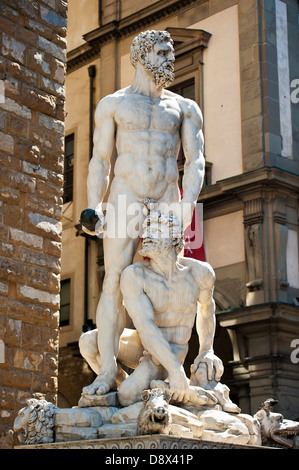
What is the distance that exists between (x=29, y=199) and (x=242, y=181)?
7501 mm

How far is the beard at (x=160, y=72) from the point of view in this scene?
23.6 ft

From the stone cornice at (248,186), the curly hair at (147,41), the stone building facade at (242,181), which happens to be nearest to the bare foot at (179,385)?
the curly hair at (147,41)

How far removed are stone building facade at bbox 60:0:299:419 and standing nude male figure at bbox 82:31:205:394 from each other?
8.75 metres

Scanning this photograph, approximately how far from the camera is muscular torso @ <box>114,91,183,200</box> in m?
7.00

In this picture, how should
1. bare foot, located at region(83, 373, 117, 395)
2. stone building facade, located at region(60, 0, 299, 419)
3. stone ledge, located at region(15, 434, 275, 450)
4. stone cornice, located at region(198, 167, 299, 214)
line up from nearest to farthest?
stone ledge, located at region(15, 434, 275, 450)
bare foot, located at region(83, 373, 117, 395)
stone building facade, located at region(60, 0, 299, 419)
stone cornice, located at region(198, 167, 299, 214)

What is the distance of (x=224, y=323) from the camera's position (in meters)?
16.1

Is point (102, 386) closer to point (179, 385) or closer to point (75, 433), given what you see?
point (75, 433)

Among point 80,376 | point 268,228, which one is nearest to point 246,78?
point 268,228

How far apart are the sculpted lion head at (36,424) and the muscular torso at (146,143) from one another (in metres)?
1.79

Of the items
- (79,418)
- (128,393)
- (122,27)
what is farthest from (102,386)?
(122,27)

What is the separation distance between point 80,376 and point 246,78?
7419mm

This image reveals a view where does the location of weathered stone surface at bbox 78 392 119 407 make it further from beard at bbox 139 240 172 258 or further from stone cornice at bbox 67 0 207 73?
stone cornice at bbox 67 0 207 73

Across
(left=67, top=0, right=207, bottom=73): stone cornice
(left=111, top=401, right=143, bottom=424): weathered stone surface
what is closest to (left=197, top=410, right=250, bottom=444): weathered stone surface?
(left=111, top=401, right=143, bottom=424): weathered stone surface

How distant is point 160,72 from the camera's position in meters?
7.19
